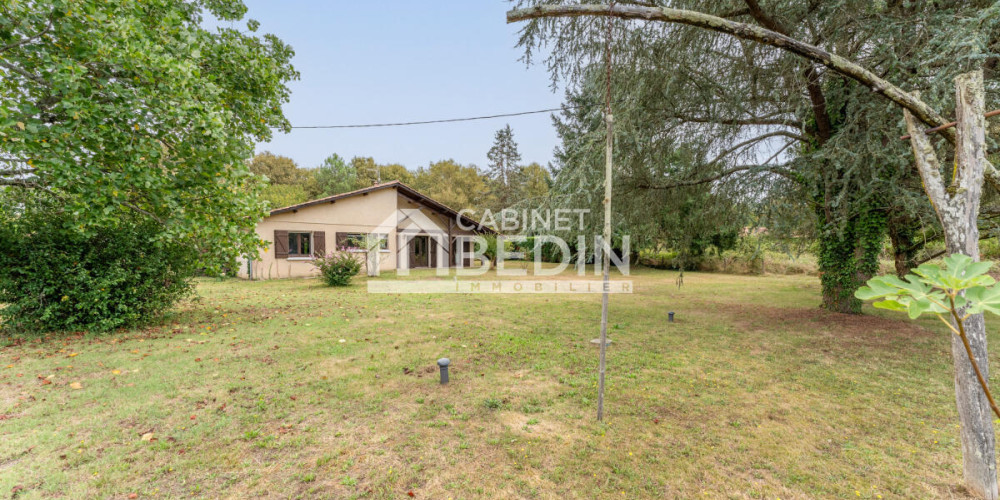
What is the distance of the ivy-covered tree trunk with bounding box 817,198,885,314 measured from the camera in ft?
22.2

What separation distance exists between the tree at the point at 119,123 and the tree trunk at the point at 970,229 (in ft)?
22.9

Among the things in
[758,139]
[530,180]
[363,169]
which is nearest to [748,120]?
[758,139]

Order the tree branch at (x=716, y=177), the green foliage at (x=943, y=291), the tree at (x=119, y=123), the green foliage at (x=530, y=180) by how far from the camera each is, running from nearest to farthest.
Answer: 1. the green foliage at (x=943, y=291)
2. the tree at (x=119, y=123)
3. the tree branch at (x=716, y=177)
4. the green foliage at (x=530, y=180)

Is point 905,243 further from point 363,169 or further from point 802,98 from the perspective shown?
point 363,169

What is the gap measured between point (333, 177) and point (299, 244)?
22.2 metres

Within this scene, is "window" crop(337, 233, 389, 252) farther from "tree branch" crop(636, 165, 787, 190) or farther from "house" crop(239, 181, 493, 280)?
"tree branch" crop(636, 165, 787, 190)

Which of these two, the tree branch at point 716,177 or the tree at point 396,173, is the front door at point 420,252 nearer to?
the tree branch at point 716,177

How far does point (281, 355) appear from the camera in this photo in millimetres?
4871

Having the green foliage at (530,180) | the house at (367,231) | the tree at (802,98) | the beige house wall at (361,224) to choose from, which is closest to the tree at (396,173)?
the green foliage at (530,180)

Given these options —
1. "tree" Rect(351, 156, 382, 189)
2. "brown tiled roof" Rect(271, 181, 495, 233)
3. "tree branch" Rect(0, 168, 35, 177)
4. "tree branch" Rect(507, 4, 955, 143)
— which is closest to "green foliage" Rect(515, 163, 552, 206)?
"brown tiled roof" Rect(271, 181, 495, 233)

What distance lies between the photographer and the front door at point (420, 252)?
1856cm

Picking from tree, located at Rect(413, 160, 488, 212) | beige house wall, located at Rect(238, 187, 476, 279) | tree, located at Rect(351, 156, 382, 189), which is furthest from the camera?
tree, located at Rect(413, 160, 488, 212)

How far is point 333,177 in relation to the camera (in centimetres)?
3434

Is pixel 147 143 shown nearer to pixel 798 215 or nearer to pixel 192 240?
pixel 192 240
